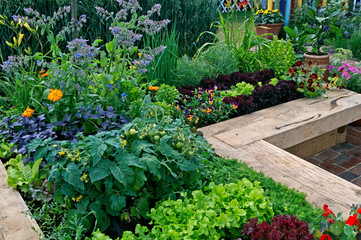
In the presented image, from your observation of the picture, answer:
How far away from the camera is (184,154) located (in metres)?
2.21

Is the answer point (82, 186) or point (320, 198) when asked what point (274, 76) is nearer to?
point (320, 198)

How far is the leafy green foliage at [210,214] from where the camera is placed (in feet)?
6.04

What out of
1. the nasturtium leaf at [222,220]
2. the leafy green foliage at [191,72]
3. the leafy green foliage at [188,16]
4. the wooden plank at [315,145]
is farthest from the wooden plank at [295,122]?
the leafy green foliage at [188,16]

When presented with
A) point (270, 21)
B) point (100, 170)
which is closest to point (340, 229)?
point (100, 170)

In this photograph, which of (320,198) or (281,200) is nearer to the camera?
(281,200)

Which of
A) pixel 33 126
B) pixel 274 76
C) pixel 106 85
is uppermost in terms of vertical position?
pixel 106 85

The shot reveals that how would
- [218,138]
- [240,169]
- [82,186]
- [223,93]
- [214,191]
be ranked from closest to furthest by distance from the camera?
[82,186] < [214,191] < [240,169] < [218,138] < [223,93]

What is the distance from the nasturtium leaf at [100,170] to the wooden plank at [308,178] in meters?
1.22

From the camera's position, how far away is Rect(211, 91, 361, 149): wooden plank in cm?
333

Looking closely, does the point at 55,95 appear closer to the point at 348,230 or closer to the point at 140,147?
the point at 140,147

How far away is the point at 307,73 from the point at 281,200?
2.47 meters

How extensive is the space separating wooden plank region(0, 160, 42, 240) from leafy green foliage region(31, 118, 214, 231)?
8.8 inches

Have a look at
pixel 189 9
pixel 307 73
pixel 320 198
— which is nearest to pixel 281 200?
pixel 320 198

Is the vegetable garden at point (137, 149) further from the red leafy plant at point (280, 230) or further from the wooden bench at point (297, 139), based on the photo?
the wooden bench at point (297, 139)
